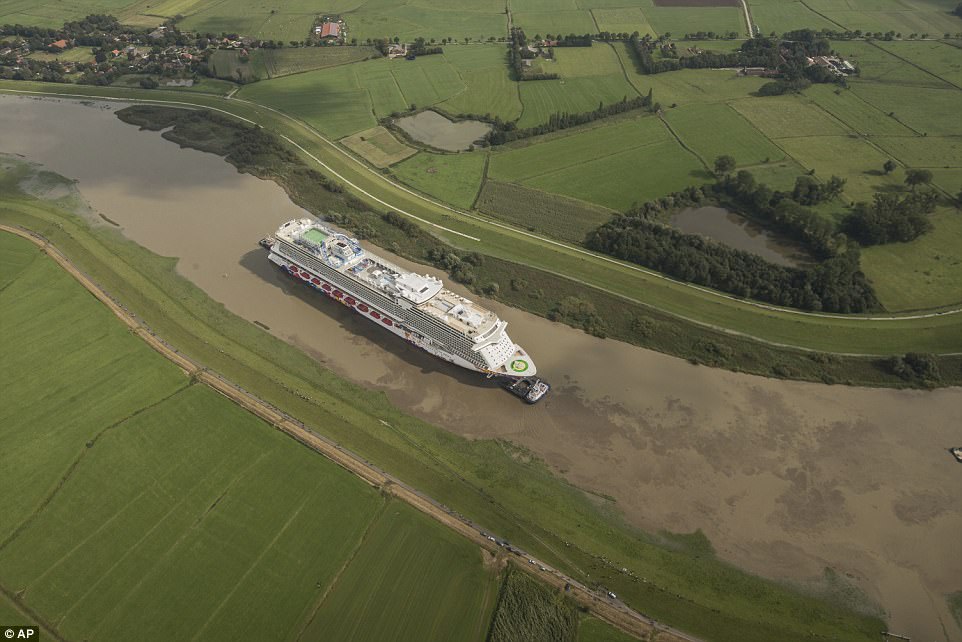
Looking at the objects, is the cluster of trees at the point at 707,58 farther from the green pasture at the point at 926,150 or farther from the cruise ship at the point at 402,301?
the cruise ship at the point at 402,301

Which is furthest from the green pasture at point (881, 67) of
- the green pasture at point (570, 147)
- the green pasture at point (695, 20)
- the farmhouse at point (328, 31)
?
the farmhouse at point (328, 31)

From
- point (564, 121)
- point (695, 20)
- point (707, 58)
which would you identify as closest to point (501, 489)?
point (564, 121)

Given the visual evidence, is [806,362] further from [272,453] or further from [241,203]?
[241,203]

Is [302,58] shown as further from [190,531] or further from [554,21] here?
[190,531]

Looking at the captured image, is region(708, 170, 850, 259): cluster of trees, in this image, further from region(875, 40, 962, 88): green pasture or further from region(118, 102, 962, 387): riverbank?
region(875, 40, 962, 88): green pasture

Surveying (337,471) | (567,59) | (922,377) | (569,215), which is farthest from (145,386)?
(567,59)

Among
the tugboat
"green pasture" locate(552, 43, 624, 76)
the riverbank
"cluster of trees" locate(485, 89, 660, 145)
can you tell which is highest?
"green pasture" locate(552, 43, 624, 76)

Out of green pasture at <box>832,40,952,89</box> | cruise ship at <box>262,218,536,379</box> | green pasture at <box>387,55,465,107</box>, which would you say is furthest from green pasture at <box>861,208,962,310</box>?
green pasture at <box>387,55,465,107</box>
